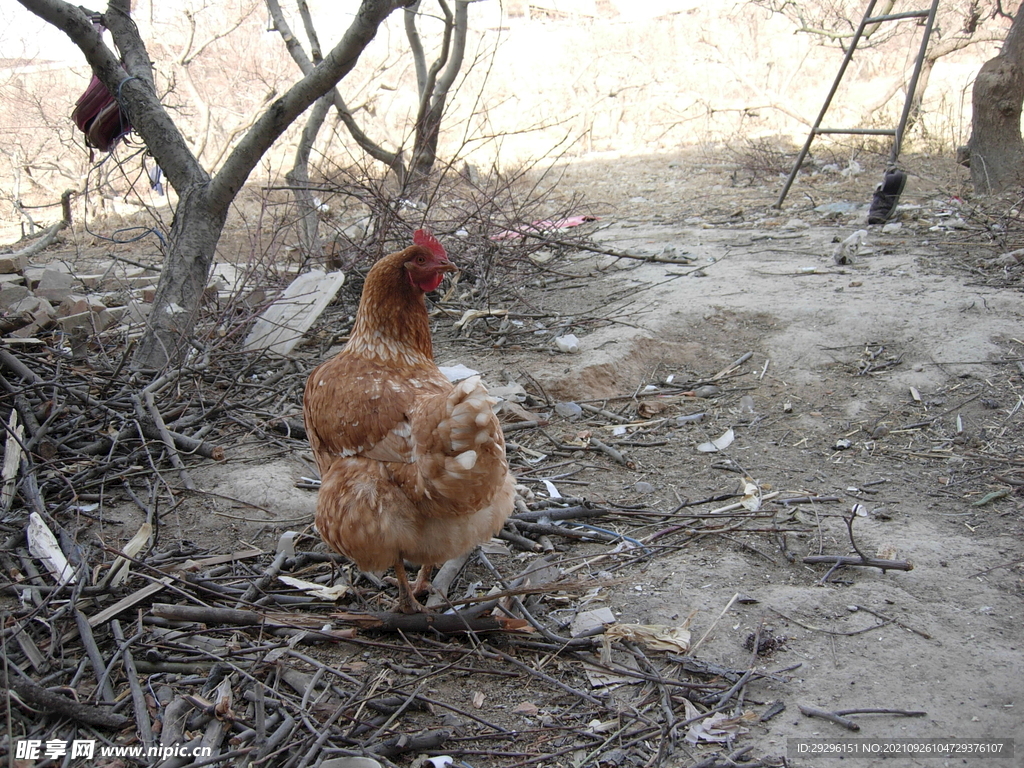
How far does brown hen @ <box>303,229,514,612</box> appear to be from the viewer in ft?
6.56

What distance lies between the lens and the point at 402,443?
7.44 feet

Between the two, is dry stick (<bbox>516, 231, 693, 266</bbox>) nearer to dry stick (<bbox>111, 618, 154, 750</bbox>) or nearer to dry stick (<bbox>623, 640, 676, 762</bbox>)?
dry stick (<bbox>623, 640, 676, 762</bbox>)

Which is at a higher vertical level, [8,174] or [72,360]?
[8,174]

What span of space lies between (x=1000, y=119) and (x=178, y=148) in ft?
28.6

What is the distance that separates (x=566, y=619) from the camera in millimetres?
2473

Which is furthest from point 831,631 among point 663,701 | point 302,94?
point 302,94

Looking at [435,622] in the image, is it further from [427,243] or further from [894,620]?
[894,620]

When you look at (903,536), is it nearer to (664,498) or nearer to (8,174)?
(664,498)

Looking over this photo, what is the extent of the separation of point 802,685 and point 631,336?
3.09 metres

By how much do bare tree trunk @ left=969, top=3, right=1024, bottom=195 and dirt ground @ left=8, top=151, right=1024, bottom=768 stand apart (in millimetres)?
1303

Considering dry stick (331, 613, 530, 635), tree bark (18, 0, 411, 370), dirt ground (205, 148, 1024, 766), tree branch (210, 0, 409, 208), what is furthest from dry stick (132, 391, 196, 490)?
tree branch (210, 0, 409, 208)

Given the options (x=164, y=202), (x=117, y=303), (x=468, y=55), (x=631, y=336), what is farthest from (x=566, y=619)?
(x=468, y=55)

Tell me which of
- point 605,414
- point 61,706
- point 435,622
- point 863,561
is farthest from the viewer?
point 605,414

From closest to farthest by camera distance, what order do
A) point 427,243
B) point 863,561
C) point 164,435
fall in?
point 863,561
point 427,243
point 164,435
